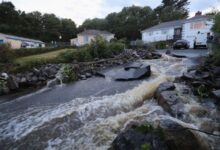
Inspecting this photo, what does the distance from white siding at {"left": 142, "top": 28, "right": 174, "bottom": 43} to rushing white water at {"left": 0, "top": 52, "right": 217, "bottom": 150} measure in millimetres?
30105

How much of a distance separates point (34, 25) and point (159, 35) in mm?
31378

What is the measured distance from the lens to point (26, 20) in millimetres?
47188

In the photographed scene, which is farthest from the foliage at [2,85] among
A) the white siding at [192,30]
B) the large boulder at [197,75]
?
the white siding at [192,30]

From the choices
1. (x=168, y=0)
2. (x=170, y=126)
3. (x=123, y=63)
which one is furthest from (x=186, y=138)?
(x=168, y=0)

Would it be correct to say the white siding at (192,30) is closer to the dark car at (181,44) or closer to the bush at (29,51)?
the dark car at (181,44)

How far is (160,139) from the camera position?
429cm

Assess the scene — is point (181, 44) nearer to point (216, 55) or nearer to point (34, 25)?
point (216, 55)

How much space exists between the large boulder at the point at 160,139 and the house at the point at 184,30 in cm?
2349

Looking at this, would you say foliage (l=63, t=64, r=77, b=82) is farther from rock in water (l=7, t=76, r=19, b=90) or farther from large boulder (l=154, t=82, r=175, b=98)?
large boulder (l=154, t=82, r=175, b=98)

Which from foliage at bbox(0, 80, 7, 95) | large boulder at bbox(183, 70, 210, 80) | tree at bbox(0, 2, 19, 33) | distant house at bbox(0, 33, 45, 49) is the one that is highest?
tree at bbox(0, 2, 19, 33)

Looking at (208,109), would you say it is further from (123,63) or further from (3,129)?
(123,63)

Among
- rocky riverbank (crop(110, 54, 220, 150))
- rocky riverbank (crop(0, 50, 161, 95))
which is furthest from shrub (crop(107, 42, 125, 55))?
rocky riverbank (crop(110, 54, 220, 150))

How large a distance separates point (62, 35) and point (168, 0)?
33.6m

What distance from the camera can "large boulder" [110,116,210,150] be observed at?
4234 mm
